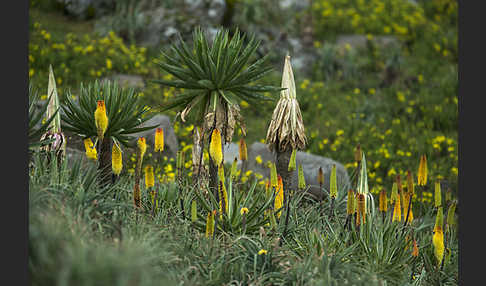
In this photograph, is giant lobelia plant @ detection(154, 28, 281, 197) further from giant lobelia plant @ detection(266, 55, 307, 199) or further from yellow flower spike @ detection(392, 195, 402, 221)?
yellow flower spike @ detection(392, 195, 402, 221)

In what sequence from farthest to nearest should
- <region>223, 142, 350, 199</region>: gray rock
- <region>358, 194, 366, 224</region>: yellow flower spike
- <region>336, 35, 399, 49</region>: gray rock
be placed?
<region>336, 35, 399, 49</region>: gray rock
<region>223, 142, 350, 199</region>: gray rock
<region>358, 194, 366, 224</region>: yellow flower spike

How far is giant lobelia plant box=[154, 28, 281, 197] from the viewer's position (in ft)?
18.9

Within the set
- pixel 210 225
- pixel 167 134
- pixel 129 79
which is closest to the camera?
pixel 210 225

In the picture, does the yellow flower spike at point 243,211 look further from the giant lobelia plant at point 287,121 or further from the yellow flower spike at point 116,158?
the yellow flower spike at point 116,158

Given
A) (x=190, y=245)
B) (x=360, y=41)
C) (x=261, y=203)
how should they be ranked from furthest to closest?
1. (x=360, y=41)
2. (x=261, y=203)
3. (x=190, y=245)

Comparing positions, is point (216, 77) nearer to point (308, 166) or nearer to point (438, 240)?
point (438, 240)

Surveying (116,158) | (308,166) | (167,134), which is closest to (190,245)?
(116,158)

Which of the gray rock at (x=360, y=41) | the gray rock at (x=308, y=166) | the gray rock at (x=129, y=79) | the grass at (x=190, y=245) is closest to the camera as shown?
the grass at (x=190, y=245)

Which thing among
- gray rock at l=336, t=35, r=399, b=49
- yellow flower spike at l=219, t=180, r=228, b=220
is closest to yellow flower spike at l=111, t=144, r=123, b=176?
yellow flower spike at l=219, t=180, r=228, b=220

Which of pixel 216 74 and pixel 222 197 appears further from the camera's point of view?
pixel 216 74

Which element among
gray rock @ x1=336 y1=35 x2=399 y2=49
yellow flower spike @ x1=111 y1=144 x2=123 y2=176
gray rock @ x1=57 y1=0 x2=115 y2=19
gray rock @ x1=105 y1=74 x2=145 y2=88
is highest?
gray rock @ x1=57 y1=0 x2=115 y2=19

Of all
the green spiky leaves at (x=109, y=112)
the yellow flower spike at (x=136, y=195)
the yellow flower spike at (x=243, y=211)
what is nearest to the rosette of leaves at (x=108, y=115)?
the green spiky leaves at (x=109, y=112)

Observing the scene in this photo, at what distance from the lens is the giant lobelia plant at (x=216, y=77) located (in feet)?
18.9

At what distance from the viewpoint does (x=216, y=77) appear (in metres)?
5.79
